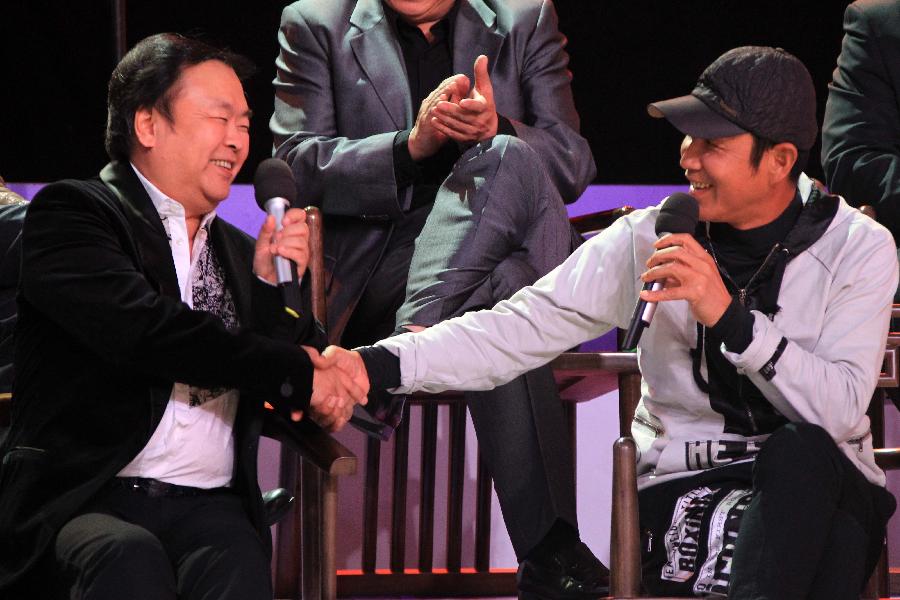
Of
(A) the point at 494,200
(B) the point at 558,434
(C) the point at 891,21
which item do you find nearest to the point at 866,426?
(B) the point at 558,434

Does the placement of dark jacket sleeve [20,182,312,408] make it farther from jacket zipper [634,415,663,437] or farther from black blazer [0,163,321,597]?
jacket zipper [634,415,663,437]

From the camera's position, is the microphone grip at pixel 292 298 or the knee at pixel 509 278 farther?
the knee at pixel 509 278

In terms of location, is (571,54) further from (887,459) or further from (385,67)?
(887,459)

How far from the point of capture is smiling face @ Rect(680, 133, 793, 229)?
2.18 meters

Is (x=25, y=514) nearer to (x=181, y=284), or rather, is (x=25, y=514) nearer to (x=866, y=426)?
(x=181, y=284)

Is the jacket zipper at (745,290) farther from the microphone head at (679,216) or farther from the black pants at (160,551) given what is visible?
the black pants at (160,551)

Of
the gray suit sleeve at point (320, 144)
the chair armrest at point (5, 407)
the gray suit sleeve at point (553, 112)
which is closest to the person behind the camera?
the chair armrest at point (5, 407)

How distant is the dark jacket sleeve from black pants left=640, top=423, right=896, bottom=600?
69cm

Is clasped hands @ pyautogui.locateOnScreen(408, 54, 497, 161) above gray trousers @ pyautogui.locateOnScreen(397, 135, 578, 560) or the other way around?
above

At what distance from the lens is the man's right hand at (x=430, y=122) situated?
272 cm

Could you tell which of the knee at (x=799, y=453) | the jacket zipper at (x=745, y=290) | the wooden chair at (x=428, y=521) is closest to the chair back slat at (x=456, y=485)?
the wooden chair at (x=428, y=521)

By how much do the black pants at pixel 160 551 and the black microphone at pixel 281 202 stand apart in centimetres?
34

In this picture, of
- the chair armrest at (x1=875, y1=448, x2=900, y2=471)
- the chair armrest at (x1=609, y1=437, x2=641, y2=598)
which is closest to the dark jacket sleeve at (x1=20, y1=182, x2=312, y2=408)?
the chair armrest at (x1=609, y1=437, x2=641, y2=598)

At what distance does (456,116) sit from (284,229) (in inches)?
30.5
